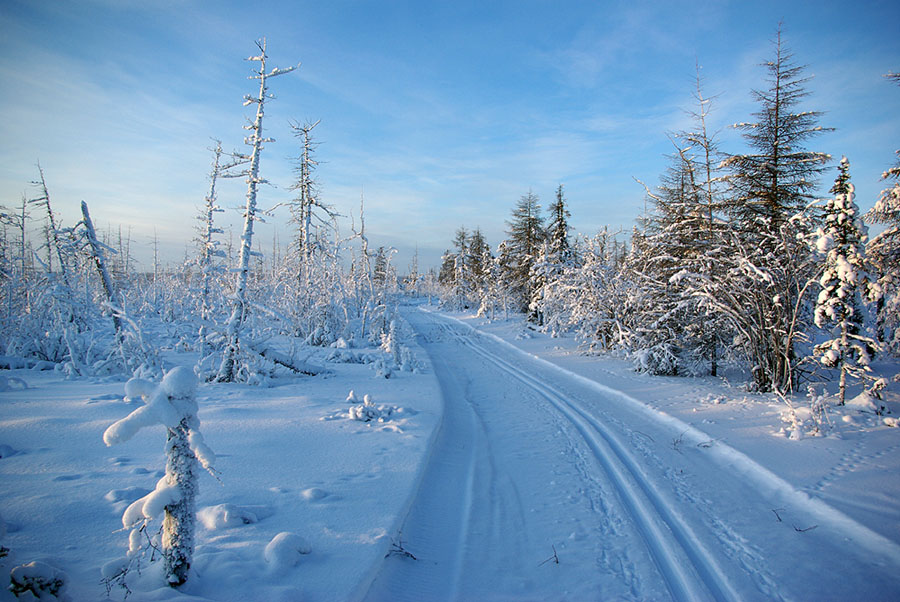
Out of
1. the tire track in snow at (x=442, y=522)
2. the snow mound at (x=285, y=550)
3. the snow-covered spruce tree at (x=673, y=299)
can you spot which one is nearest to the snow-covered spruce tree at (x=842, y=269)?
the snow-covered spruce tree at (x=673, y=299)

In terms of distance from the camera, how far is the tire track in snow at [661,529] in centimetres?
333

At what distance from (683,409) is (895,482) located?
3.36 m

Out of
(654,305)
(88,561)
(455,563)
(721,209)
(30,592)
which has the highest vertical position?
(721,209)

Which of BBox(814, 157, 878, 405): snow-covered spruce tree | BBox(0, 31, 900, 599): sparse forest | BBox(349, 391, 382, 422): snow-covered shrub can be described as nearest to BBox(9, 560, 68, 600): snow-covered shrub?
BBox(0, 31, 900, 599): sparse forest

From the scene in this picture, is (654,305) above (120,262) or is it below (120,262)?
below

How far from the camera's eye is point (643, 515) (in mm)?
4344

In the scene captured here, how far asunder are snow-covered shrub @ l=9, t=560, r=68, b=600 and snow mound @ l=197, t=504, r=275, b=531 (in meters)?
1.31

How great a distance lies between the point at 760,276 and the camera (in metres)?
9.02

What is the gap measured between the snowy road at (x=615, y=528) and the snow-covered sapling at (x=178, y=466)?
1.49 metres

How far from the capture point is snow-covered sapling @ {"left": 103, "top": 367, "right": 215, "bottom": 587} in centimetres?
246

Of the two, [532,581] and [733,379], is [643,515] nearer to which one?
[532,581]

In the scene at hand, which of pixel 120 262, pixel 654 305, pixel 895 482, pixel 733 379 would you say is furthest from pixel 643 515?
pixel 120 262

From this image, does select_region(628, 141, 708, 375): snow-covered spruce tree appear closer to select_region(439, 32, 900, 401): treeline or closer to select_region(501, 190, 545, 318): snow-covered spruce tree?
select_region(439, 32, 900, 401): treeline

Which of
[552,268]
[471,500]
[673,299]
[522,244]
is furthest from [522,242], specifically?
[471,500]
